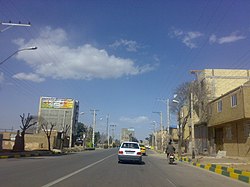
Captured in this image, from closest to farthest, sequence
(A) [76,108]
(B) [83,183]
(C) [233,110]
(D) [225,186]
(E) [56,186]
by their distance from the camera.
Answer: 1. (E) [56,186]
2. (B) [83,183]
3. (D) [225,186]
4. (C) [233,110]
5. (A) [76,108]

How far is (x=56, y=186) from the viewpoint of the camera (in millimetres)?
10164

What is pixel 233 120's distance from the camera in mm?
31609

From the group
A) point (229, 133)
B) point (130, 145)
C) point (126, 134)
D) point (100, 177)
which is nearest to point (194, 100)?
point (229, 133)

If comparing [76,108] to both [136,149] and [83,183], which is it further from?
[83,183]

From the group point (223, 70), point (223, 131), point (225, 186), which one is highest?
point (223, 70)

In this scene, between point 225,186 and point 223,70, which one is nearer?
point 225,186

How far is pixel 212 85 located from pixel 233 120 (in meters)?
14.3

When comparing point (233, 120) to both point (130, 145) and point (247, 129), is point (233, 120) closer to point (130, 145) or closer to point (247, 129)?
point (247, 129)

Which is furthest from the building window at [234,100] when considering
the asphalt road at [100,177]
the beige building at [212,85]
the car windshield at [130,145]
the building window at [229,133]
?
the asphalt road at [100,177]

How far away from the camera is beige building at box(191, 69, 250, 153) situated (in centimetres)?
4416

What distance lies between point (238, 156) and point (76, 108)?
8739cm

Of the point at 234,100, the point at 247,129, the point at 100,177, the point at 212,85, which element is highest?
the point at 212,85

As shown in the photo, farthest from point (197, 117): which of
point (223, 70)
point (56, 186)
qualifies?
point (56, 186)

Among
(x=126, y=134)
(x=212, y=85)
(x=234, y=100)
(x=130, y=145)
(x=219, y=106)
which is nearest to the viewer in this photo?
(x=130, y=145)
